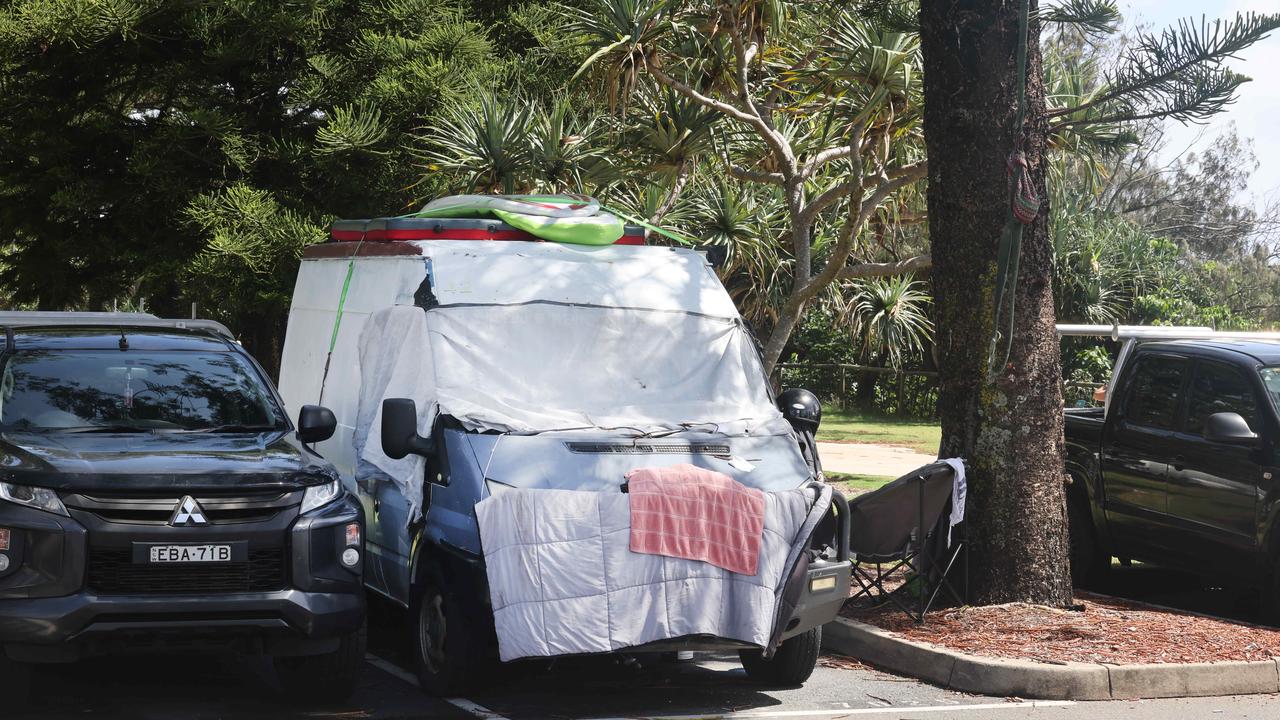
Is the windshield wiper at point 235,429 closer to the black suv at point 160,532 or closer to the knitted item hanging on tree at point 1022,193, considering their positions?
the black suv at point 160,532

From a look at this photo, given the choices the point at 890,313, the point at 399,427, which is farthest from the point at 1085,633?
the point at 890,313

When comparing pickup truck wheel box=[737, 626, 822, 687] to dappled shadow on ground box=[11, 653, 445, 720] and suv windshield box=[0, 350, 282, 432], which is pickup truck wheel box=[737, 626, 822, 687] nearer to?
dappled shadow on ground box=[11, 653, 445, 720]

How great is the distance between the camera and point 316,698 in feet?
22.9

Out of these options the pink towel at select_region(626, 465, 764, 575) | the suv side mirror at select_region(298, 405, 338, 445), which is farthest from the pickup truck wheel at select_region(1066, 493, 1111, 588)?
the suv side mirror at select_region(298, 405, 338, 445)

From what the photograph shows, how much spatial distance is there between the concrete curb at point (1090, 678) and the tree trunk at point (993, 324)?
1.12 m

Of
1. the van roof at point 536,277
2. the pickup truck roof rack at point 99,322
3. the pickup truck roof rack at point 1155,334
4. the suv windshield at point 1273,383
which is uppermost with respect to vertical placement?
the van roof at point 536,277

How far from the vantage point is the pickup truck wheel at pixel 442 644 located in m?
6.74

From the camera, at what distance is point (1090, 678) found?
24.2ft

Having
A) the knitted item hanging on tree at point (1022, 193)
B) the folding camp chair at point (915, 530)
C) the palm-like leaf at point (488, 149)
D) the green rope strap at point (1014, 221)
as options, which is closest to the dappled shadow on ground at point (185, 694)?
the folding camp chair at point (915, 530)

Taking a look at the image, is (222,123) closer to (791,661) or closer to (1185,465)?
(1185,465)

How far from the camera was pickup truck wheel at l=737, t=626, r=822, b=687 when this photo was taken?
24.3ft

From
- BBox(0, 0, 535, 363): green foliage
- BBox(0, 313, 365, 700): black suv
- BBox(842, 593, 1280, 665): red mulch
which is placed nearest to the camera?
BBox(0, 313, 365, 700): black suv

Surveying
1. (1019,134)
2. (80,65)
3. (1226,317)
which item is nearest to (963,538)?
(1019,134)

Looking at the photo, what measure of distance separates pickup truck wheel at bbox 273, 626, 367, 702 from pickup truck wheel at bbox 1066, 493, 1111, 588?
5.61m
